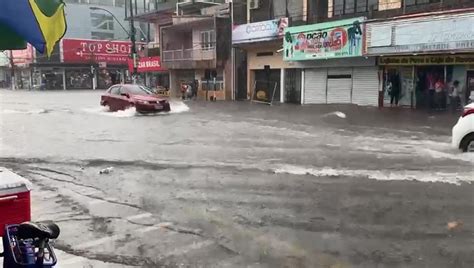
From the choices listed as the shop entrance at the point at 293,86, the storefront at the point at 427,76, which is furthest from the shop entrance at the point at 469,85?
the shop entrance at the point at 293,86

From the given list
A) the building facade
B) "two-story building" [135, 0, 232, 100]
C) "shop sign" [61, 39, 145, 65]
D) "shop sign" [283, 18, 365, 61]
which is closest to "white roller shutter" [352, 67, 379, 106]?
"shop sign" [283, 18, 365, 61]

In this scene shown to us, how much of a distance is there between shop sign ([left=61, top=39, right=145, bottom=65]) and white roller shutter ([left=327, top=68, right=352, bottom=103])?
47987 millimetres

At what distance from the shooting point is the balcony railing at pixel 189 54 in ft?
127

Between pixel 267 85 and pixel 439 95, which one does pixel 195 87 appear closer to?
pixel 267 85

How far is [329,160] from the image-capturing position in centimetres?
1080

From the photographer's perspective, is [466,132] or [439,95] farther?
[439,95]

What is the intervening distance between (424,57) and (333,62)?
5.80 metres

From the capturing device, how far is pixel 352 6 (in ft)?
90.2

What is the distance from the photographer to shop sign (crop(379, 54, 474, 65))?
21528 millimetres

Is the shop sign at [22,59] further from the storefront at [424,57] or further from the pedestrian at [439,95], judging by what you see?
the pedestrian at [439,95]

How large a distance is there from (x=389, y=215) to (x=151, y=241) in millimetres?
3138

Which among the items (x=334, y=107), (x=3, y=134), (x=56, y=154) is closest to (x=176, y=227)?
(x=56, y=154)

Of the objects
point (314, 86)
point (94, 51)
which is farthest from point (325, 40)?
point (94, 51)

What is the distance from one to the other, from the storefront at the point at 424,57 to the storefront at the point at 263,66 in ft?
25.6
